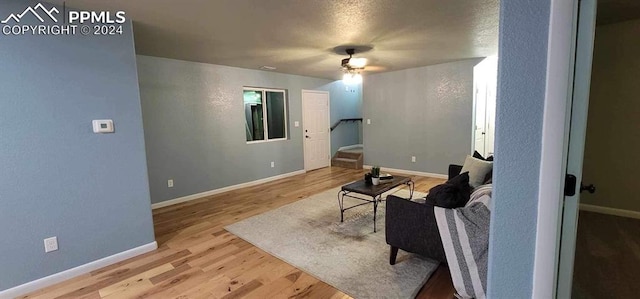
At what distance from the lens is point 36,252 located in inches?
88.4

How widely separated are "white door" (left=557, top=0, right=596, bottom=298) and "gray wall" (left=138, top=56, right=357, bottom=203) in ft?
14.9

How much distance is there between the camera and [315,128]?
22.0ft

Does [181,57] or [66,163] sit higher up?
[181,57]

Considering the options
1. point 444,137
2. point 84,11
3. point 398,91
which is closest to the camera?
point 84,11

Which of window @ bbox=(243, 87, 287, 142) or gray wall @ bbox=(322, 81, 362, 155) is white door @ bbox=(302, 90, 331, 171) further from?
window @ bbox=(243, 87, 287, 142)

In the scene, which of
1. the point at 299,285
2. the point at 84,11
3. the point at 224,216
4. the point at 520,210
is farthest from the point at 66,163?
the point at 520,210

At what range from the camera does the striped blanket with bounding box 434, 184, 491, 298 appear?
1822mm

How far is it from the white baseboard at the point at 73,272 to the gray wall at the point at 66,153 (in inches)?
1.5

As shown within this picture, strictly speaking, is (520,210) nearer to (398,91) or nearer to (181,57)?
(181,57)

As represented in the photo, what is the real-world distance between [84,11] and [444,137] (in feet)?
18.0

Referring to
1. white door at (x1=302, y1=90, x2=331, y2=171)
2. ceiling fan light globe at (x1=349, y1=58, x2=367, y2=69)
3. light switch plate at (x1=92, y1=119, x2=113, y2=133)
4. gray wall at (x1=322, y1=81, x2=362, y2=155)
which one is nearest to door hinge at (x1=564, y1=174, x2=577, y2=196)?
light switch plate at (x1=92, y1=119, x2=113, y2=133)

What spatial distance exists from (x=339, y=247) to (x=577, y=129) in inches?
83.7

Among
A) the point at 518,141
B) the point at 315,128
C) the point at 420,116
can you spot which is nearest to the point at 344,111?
the point at 315,128

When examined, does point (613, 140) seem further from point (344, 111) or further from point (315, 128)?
point (344, 111)
